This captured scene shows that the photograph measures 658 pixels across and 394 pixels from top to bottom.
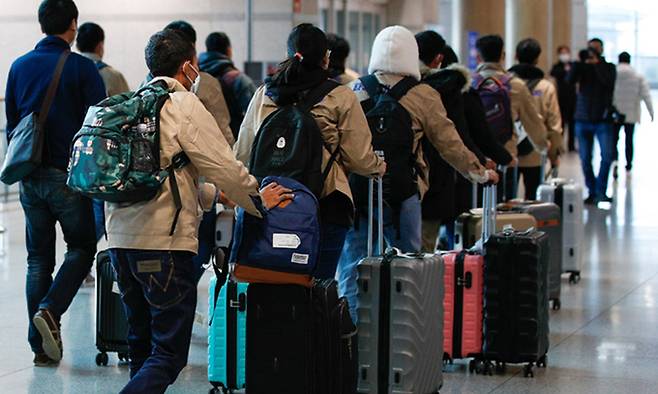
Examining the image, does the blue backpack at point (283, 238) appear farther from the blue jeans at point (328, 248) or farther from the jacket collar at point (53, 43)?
the jacket collar at point (53, 43)

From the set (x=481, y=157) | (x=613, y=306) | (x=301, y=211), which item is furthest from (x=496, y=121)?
(x=301, y=211)

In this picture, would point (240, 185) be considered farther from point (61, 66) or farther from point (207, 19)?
point (207, 19)

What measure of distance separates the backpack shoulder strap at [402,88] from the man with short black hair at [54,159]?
1.46 m

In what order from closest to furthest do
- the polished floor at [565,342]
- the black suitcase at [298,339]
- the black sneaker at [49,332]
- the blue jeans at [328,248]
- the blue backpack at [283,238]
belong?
the blue backpack at [283,238]
the black suitcase at [298,339]
the blue jeans at [328,248]
the polished floor at [565,342]
the black sneaker at [49,332]

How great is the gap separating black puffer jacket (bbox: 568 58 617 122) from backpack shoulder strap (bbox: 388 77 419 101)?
947 centimetres

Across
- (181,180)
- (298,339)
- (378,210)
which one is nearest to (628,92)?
(378,210)

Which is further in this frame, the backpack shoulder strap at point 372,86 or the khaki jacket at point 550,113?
the khaki jacket at point 550,113

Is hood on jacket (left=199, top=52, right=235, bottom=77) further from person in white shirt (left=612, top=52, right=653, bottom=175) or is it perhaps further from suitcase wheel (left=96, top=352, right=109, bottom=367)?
person in white shirt (left=612, top=52, right=653, bottom=175)

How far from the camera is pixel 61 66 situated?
638 cm

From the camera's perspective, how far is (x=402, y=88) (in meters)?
6.36

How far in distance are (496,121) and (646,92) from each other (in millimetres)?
8730

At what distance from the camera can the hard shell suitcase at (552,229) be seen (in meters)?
8.38

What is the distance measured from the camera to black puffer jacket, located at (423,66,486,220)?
22.5 feet

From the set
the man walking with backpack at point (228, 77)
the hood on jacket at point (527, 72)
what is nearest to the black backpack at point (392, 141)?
the man walking with backpack at point (228, 77)
